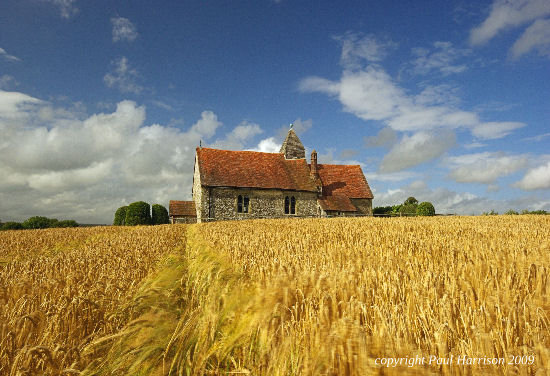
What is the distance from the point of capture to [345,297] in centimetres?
237

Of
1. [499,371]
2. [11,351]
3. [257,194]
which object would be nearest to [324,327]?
[499,371]

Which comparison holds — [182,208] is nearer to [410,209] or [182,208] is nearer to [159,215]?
[159,215]

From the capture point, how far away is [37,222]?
33812mm

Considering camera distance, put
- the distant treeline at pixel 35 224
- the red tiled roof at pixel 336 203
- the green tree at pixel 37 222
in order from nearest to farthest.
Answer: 1. the distant treeline at pixel 35 224
2. the green tree at pixel 37 222
3. the red tiled roof at pixel 336 203

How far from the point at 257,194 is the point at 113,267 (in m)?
29.8

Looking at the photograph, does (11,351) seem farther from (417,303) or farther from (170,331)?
(417,303)

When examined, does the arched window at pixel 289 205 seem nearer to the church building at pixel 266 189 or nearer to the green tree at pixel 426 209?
the church building at pixel 266 189

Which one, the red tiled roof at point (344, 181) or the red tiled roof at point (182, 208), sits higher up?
the red tiled roof at point (344, 181)

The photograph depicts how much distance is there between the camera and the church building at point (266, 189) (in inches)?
1312

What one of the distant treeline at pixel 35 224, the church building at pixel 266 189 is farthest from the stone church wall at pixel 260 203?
the distant treeline at pixel 35 224

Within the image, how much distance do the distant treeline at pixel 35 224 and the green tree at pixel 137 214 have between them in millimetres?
9096

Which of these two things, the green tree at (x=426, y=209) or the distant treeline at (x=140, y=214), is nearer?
the distant treeline at (x=140, y=214)

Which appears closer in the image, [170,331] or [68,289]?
[170,331]

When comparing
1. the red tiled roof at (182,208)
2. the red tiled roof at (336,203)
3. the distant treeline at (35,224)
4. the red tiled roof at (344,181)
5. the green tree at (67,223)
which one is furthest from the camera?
the red tiled roof at (344,181)
